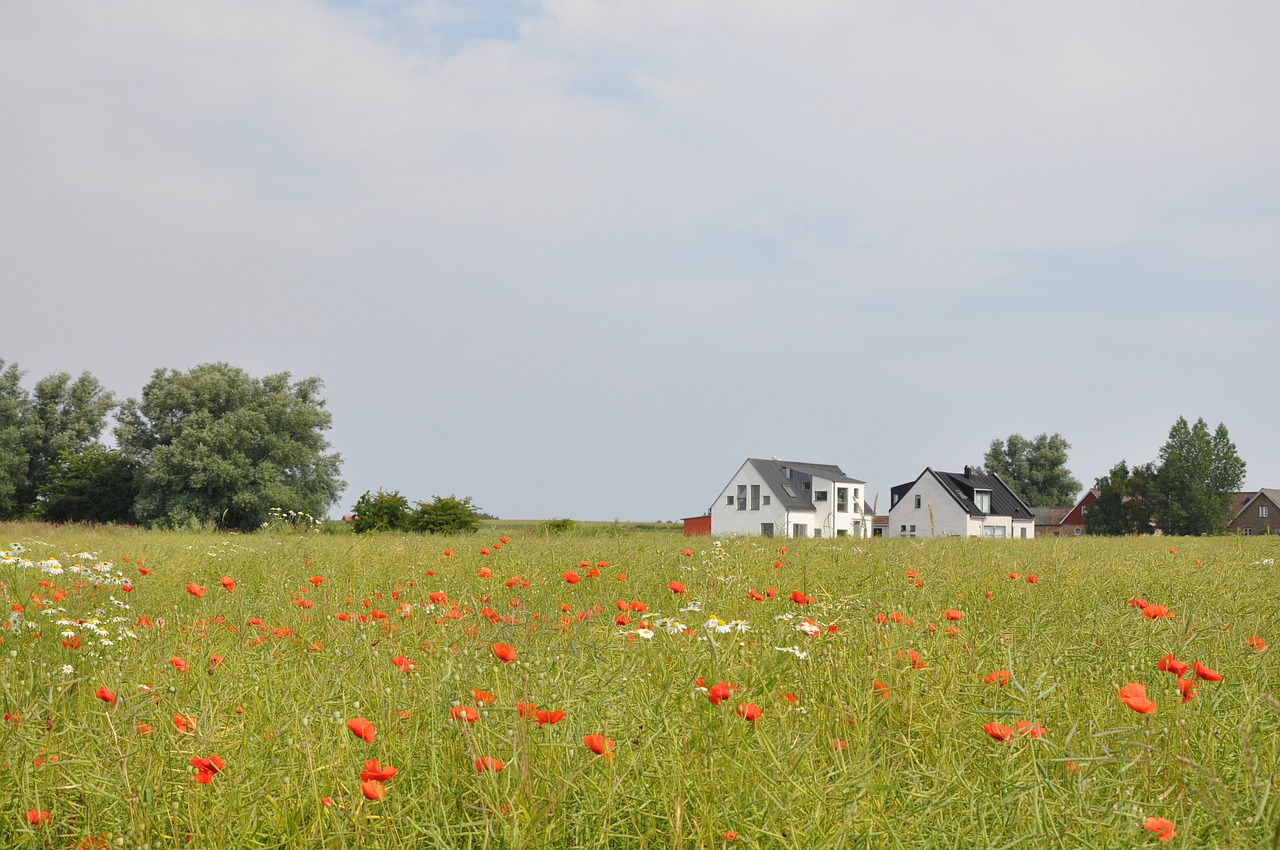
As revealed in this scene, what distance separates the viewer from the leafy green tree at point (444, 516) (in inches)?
1131

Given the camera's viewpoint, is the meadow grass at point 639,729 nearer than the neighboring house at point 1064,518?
Yes

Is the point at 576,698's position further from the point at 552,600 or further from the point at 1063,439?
the point at 1063,439

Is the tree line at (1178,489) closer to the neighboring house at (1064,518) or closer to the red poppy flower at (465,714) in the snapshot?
the neighboring house at (1064,518)

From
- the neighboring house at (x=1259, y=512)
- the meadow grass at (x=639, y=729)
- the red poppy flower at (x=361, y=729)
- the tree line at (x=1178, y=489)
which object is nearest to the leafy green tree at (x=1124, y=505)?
the tree line at (x=1178, y=489)

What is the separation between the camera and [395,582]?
752cm

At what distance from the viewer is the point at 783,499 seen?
54875 mm

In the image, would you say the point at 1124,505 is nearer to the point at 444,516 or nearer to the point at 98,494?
the point at 444,516

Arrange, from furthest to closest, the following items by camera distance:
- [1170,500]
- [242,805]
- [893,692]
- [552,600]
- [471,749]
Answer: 1. [1170,500]
2. [552,600]
3. [893,692]
4. [242,805]
5. [471,749]

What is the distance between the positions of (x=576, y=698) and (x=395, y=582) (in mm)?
4732

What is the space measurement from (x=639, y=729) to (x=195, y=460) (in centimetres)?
4184

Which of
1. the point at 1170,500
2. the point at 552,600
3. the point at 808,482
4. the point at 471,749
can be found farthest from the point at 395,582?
the point at 1170,500

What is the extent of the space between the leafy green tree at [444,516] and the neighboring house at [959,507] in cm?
3645

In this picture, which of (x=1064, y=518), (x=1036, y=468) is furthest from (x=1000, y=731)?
(x=1036, y=468)

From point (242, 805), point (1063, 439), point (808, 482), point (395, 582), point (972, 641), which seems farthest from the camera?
point (1063, 439)
